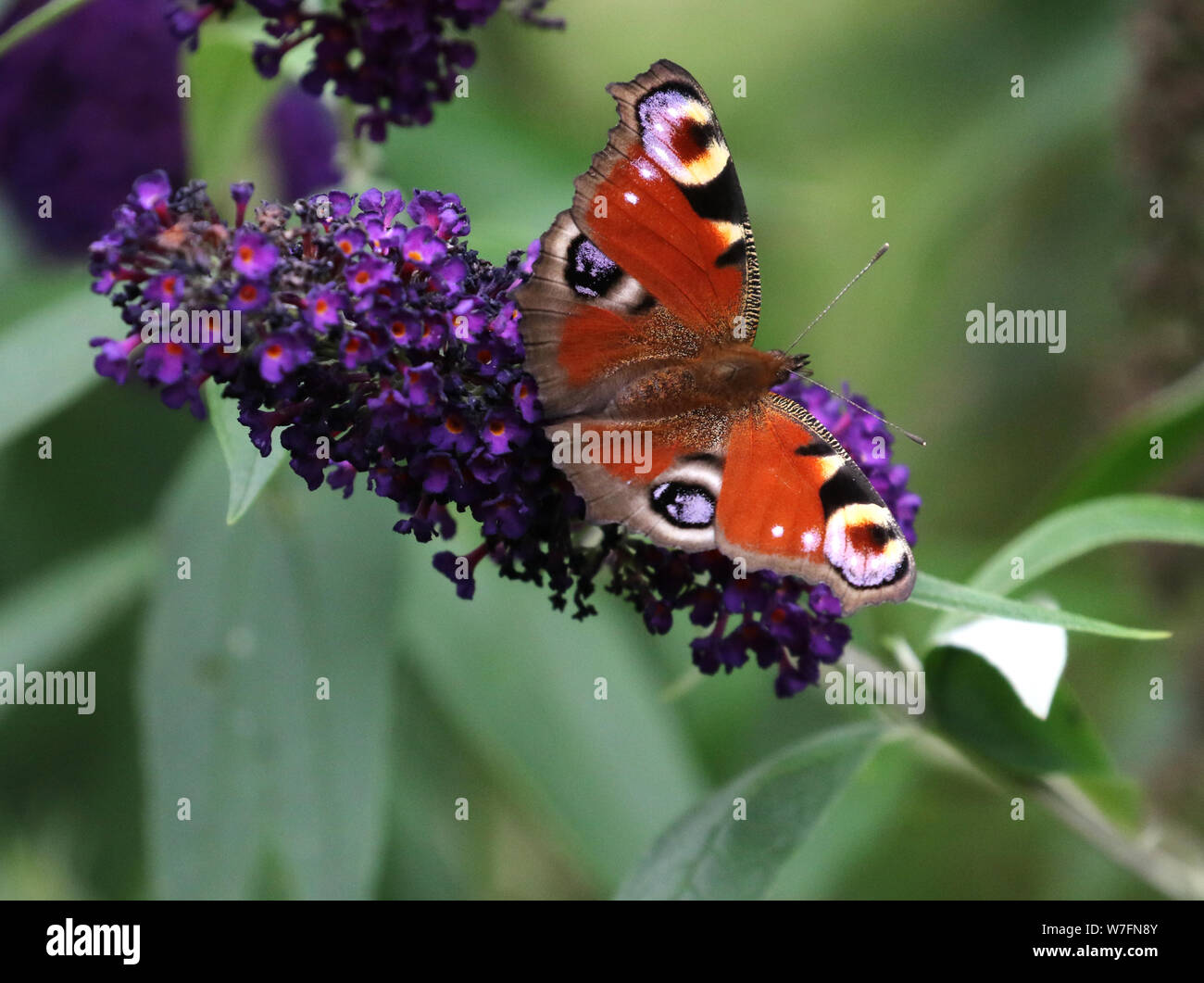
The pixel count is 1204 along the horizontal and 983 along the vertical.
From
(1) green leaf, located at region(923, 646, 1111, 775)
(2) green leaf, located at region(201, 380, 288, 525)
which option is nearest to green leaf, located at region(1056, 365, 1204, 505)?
(1) green leaf, located at region(923, 646, 1111, 775)

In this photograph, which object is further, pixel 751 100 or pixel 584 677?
pixel 751 100

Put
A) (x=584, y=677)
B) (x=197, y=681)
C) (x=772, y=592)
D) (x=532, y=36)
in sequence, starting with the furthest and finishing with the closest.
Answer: (x=532, y=36), (x=584, y=677), (x=197, y=681), (x=772, y=592)

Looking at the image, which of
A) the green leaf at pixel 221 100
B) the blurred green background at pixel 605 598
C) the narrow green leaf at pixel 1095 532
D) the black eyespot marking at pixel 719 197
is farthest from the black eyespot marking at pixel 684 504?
the green leaf at pixel 221 100

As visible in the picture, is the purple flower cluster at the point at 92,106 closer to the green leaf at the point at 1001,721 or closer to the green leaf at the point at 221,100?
the green leaf at the point at 221,100

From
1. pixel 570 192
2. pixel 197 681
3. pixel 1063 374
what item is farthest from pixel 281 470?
pixel 1063 374

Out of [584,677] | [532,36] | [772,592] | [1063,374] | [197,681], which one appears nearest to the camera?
[772,592]
